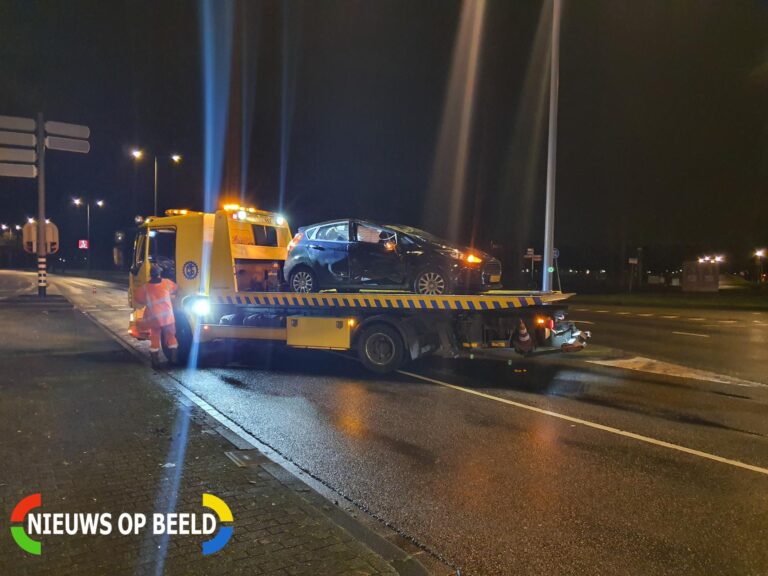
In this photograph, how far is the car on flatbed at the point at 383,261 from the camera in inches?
363

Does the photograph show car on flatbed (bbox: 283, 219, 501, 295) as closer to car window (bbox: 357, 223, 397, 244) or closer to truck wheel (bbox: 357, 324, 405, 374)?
car window (bbox: 357, 223, 397, 244)

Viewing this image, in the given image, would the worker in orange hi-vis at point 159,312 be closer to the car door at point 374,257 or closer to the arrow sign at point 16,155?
the car door at point 374,257

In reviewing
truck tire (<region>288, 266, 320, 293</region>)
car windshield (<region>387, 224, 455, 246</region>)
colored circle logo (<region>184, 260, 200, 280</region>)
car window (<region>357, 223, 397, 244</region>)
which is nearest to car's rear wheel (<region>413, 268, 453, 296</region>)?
car windshield (<region>387, 224, 455, 246</region>)

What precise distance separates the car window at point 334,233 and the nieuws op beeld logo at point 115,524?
6.36 meters

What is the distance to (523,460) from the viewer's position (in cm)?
534

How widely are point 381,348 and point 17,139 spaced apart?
19322 mm

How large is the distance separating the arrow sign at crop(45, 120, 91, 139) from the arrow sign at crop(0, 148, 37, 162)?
1.31m

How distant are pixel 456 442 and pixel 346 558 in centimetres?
274

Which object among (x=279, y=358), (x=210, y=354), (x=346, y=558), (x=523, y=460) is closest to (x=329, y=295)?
(x=279, y=358)

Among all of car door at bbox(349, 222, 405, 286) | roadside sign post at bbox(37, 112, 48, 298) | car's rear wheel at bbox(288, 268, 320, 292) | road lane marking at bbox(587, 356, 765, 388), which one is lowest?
road lane marking at bbox(587, 356, 765, 388)

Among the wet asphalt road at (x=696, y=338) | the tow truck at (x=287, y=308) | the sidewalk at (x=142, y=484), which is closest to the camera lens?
the sidewalk at (x=142, y=484)

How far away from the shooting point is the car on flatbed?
9.21 metres

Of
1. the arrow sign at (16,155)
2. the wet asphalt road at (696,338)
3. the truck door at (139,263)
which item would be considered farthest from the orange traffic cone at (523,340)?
the arrow sign at (16,155)

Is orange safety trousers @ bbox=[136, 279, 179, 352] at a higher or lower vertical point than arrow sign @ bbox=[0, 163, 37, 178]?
lower
